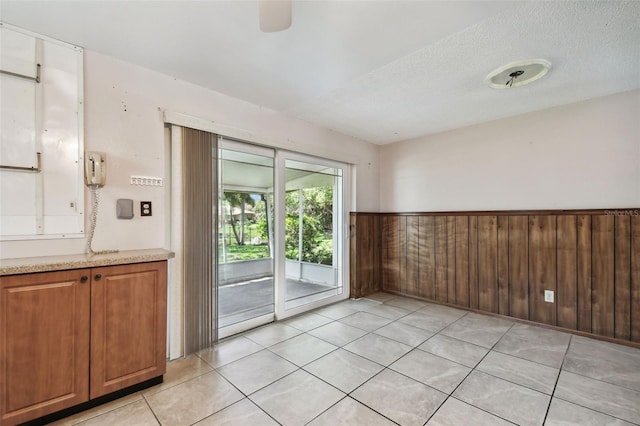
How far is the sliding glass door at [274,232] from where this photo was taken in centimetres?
296

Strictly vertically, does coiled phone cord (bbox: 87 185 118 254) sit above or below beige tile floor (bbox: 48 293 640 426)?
above

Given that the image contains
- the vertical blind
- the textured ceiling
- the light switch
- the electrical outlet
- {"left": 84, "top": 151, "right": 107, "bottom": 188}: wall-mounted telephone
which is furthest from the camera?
the electrical outlet

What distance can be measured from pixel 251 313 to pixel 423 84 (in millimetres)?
2992

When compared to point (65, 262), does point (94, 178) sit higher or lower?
higher

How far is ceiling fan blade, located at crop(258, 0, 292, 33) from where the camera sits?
1.30m

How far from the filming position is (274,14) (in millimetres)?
1365

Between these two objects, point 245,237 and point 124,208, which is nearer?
point 124,208

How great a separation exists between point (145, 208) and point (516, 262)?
4023mm

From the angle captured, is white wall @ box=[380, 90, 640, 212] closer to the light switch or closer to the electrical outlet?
the electrical outlet

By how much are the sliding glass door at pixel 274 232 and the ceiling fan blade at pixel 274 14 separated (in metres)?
1.61

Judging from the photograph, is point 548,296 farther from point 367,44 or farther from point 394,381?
point 367,44

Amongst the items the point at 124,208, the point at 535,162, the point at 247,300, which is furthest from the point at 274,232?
the point at 535,162

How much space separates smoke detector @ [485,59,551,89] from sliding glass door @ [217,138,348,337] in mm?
2152

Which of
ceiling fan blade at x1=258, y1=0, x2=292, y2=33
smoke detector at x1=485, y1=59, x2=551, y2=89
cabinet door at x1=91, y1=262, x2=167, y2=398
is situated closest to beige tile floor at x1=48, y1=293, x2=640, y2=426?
cabinet door at x1=91, y1=262, x2=167, y2=398
